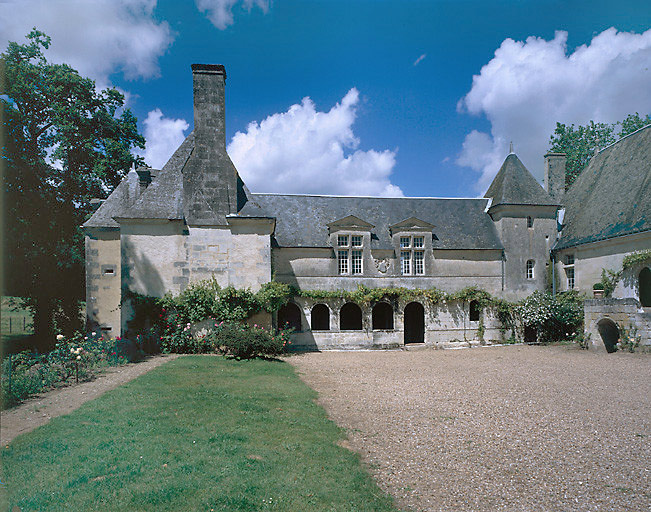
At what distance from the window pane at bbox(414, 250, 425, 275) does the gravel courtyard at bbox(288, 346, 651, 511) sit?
781 centimetres

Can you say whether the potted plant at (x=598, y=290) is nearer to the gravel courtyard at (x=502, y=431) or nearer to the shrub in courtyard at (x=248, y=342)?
the gravel courtyard at (x=502, y=431)

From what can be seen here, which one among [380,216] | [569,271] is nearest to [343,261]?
[380,216]

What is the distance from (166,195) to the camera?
16.4m

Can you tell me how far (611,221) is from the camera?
18.0 m

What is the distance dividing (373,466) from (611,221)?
18.4 metres

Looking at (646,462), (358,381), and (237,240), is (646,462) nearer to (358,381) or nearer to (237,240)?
(358,381)

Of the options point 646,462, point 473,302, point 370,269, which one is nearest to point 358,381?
point 646,462

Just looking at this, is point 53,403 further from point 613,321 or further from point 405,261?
point 613,321

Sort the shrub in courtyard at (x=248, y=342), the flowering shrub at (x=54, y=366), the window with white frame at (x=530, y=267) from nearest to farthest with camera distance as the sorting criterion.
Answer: the flowering shrub at (x=54, y=366) → the shrub in courtyard at (x=248, y=342) → the window with white frame at (x=530, y=267)

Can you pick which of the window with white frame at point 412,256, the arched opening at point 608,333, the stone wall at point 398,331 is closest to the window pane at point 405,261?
the window with white frame at point 412,256

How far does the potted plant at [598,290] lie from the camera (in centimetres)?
1702

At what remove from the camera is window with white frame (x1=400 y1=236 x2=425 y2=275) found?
2012 centimetres

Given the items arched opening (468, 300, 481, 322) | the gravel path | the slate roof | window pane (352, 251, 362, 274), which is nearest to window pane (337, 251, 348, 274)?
window pane (352, 251, 362, 274)

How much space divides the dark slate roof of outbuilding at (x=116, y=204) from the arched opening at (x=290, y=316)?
8241mm
